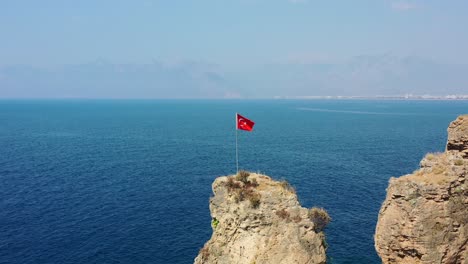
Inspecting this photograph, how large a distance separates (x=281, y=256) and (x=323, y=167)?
241ft

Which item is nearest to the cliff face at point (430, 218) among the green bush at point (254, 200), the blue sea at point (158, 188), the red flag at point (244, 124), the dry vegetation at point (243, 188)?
the green bush at point (254, 200)

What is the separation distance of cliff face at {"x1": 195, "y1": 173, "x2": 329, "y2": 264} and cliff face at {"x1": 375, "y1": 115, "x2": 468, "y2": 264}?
611cm

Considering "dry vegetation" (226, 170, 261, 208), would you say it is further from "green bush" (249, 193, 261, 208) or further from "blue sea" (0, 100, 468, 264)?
"blue sea" (0, 100, 468, 264)

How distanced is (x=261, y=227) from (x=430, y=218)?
1265 cm

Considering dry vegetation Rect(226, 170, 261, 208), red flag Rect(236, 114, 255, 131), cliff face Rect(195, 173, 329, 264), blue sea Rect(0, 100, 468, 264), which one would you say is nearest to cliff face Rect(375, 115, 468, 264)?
cliff face Rect(195, 173, 329, 264)

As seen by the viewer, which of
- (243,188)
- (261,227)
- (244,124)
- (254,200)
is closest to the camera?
(261,227)

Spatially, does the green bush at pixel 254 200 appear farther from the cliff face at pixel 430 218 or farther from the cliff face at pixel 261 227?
the cliff face at pixel 430 218

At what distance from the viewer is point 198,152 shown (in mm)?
128625

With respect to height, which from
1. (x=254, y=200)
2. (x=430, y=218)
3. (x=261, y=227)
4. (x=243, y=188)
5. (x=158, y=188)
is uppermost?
(x=243, y=188)

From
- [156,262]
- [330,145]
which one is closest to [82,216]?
[156,262]

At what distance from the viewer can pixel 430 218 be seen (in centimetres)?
2678

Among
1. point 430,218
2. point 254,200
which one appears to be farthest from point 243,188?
point 430,218

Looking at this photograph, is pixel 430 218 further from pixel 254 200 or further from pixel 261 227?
pixel 254 200

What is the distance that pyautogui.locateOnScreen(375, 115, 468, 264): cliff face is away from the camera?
26.7 metres
